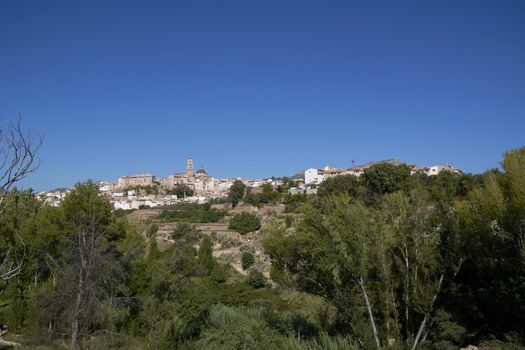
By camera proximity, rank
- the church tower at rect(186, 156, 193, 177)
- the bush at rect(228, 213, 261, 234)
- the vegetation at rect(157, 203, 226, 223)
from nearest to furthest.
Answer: the bush at rect(228, 213, 261, 234) < the vegetation at rect(157, 203, 226, 223) < the church tower at rect(186, 156, 193, 177)

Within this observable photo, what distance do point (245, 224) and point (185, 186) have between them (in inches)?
2779

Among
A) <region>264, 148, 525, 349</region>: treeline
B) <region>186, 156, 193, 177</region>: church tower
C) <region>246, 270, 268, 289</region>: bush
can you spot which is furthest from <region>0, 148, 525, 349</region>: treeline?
<region>186, 156, 193, 177</region>: church tower

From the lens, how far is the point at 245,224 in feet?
158

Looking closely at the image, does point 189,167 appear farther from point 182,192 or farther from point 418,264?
point 418,264

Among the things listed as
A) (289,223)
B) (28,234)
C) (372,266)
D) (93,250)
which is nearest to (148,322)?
(93,250)

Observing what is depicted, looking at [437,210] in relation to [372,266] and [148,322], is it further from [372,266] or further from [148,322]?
[148,322]

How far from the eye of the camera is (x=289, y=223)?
1513 inches

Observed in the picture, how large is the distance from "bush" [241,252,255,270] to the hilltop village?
41565mm

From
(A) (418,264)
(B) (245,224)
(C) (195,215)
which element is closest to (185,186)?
(C) (195,215)

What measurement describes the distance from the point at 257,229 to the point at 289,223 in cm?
1077

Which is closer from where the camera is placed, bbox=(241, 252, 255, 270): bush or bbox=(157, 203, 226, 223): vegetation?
bbox=(241, 252, 255, 270): bush

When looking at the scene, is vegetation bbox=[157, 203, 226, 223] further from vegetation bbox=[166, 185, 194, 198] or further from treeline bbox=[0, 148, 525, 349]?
treeline bbox=[0, 148, 525, 349]

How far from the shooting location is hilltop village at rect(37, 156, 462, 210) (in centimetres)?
9038

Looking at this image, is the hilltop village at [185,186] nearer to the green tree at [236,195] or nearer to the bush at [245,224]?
the green tree at [236,195]
